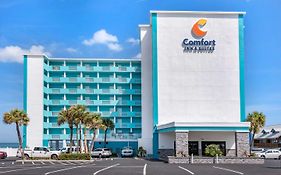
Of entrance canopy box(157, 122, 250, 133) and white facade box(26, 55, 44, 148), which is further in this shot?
white facade box(26, 55, 44, 148)

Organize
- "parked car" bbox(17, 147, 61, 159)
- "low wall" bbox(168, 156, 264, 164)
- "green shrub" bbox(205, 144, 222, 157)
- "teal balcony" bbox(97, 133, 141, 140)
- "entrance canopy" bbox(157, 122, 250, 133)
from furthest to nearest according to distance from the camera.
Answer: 1. "teal balcony" bbox(97, 133, 141, 140)
2. "parked car" bbox(17, 147, 61, 159)
3. "entrance canopy" bbox(157, 122, 250, 133)
4. "green shrub" bbox(205, 144, 222, 157)
5. "low wall" bbox(168, 156, 264, 164)

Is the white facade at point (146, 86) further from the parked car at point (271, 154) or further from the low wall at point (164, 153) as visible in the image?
the parked car at point (271, 154)

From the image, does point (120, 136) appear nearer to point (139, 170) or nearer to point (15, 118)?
point (15, 118)

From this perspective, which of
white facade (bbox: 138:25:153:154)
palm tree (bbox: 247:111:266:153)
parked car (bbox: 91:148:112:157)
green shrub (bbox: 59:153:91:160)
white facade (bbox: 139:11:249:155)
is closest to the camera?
green shrub (bbox: 59:153:91:160)

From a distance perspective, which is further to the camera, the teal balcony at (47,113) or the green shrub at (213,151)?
the teal balcony at (47,113)

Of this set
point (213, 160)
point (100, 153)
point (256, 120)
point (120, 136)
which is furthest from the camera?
point (120, 136)

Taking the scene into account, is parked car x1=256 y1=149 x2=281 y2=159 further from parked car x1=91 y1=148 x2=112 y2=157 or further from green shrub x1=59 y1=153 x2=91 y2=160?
green shrub x1=59 y1=153 x2=91 y2=160

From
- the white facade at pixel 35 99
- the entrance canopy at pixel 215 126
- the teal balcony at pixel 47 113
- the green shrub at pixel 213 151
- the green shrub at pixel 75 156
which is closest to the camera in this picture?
the green shrub at pixel 213 151

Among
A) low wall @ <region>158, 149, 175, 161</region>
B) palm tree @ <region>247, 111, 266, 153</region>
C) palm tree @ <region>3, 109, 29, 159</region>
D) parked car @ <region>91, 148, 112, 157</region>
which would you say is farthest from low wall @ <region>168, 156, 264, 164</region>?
palm tree @ <region>247, 111, 266, 153</region>

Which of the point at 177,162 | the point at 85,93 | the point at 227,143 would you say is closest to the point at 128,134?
the point at 85,93

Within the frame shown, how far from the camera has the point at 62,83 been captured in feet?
266

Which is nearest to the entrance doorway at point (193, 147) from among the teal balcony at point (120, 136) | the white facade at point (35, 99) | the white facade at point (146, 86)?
the white facade at point (146, 86)

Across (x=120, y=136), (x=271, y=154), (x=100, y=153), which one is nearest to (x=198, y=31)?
(x=271, y=154)

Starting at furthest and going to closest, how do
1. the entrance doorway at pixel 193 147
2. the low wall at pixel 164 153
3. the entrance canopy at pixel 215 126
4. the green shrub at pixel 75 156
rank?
the low wall at pixel 164 153, the entrance doorway at pixel 193 147, the green shrub at pixel 75 156, the entrance canopy at pixel 215 126
